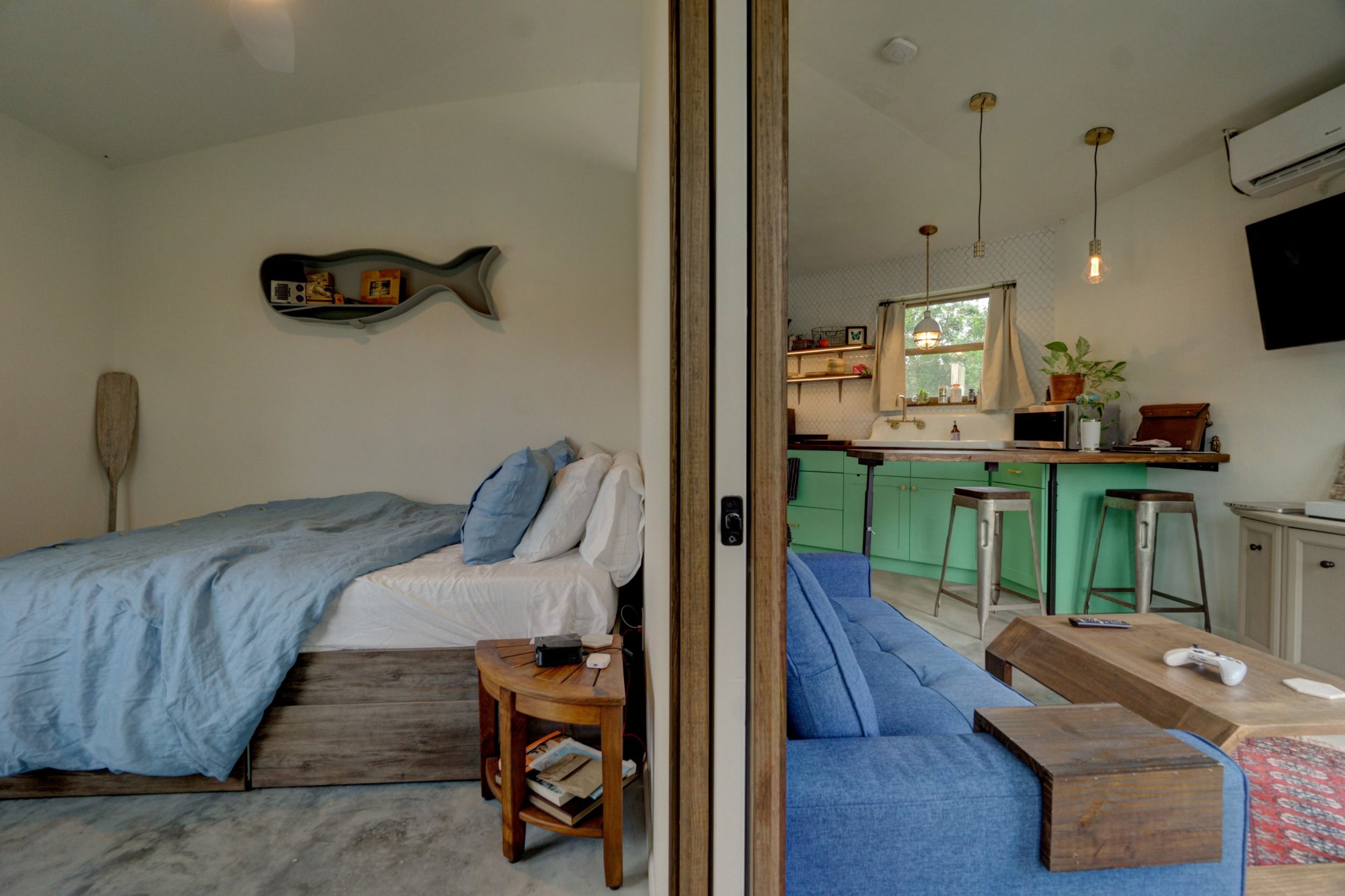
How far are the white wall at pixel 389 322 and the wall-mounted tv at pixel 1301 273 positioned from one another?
11.0 ft

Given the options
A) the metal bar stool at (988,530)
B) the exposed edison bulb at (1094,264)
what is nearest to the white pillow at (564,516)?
the metal bar stool at (988,530)

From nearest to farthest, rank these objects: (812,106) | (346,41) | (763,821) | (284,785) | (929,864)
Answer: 1. (763,821)
2. (929,864)
3. (284,785)
4. (346,41)
5. (812,106)

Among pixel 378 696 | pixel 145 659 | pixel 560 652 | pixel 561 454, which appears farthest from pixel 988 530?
pixel 145 659

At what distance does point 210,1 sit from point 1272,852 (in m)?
4.89

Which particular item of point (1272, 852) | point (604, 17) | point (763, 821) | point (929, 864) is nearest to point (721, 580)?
point (763, 821)

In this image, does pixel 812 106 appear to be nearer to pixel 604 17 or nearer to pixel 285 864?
pixel 604 17

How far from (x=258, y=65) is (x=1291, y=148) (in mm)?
5183

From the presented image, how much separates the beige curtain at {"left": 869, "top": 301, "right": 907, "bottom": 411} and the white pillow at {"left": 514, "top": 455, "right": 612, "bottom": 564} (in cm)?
364

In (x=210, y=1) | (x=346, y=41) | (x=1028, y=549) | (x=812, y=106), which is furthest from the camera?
(x=1028, y=549)

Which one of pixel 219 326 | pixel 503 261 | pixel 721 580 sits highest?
pixel 503 261

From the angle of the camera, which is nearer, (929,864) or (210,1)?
(929,864)

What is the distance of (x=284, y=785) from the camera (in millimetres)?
1787

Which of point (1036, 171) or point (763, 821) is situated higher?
point (1036, 171)

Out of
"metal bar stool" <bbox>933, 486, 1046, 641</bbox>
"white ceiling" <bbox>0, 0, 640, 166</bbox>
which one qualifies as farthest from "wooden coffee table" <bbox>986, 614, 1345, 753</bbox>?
"white ceiling" <bbox>0, 0, 640, 166</bbox>
